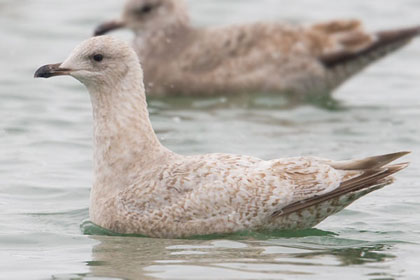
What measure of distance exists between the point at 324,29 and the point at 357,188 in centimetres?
707

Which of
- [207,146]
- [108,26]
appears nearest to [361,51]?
[108,26]

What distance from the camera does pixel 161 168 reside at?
332 inches

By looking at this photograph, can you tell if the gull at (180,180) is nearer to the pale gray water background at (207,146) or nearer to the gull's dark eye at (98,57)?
the gull's dark eye at (98,57)

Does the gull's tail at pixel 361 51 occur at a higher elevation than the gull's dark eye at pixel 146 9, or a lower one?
lower

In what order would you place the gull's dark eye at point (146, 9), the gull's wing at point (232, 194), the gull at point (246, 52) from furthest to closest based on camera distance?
1. the gull's dark eye at point (146, 9)
2. the gull at point (246, 52)
3. the gull's wing at point (232, 194)

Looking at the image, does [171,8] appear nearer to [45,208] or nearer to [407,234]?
[45,208]

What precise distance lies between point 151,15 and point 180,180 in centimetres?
682

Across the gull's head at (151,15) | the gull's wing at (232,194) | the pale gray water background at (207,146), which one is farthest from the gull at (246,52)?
the gull's wing at (232,194)

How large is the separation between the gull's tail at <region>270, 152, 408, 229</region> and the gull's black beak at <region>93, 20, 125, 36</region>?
21.0 ft

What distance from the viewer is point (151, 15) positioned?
14.7m

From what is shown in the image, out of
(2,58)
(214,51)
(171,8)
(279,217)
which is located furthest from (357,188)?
(2,58)

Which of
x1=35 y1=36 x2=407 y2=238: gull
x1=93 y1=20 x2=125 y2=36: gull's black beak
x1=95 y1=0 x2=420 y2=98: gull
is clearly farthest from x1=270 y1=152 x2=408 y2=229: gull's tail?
x1=93 y1=20 x2=125 y2=36: gull's black beak

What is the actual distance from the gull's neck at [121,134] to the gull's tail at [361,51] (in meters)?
6.23

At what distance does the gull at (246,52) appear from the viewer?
46.6 feet
